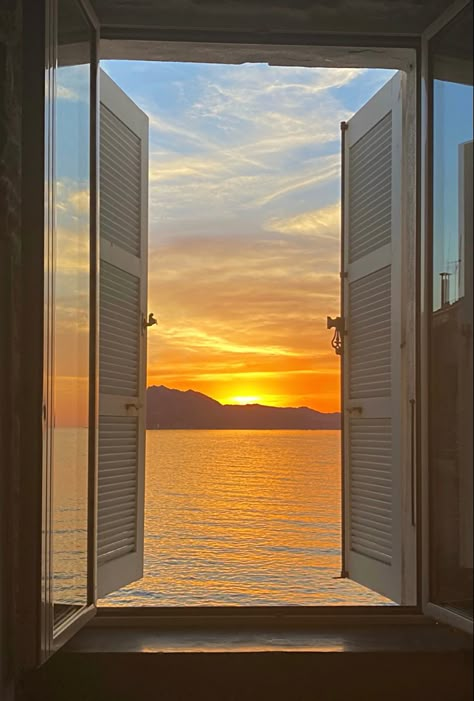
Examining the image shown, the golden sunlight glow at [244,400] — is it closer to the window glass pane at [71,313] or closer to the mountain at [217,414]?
the mountain at [217,414]

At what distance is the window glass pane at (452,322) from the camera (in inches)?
106

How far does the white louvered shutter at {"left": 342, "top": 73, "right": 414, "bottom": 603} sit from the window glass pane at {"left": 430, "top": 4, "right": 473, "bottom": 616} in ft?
1.84

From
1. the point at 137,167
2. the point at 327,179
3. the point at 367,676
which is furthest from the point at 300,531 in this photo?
the point at 367,676

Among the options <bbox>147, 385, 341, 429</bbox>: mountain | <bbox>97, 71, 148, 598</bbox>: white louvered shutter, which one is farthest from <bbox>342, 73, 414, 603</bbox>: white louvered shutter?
<bbox>147, 385, 341, 429</bbox>: mountain

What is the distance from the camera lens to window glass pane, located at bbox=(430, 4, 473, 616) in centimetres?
268

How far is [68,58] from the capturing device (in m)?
2.79

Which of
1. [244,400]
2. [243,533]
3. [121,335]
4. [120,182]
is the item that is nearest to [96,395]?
[121,335]

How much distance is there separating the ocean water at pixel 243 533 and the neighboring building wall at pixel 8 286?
1401 mm

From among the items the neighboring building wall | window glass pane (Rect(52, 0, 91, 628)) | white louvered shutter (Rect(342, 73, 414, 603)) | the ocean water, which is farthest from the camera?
the ocean water

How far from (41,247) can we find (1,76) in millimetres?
452

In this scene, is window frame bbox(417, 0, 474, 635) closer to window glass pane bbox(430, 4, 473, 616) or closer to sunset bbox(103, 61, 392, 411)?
window glass pane bbox(430, 4, 473, 616)

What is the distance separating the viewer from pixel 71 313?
9.27 feet

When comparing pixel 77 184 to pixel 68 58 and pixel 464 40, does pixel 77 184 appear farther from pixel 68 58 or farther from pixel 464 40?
pixel 464 40

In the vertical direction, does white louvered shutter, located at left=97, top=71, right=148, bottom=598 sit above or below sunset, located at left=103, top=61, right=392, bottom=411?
below
